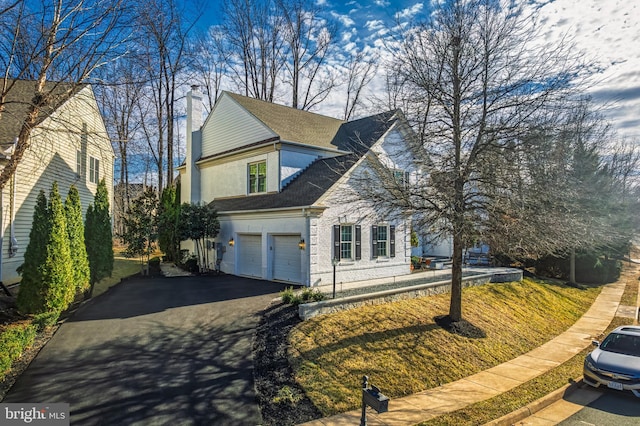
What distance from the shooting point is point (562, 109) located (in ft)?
35.3

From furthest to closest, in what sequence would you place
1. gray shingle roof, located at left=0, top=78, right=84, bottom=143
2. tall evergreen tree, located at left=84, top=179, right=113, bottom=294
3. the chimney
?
the chimney < tall evergreen tree, located at left=84, top=179, right=113, bottom=294 < gray shingle roof, located at left=0, top=78, right=84, bottom=143

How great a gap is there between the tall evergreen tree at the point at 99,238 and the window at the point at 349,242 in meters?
10.1

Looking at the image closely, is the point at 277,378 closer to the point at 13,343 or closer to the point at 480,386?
the point at 480,386

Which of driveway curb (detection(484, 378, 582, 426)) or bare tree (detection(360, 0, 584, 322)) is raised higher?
bare tree (detection(360, 0, 584, 322))

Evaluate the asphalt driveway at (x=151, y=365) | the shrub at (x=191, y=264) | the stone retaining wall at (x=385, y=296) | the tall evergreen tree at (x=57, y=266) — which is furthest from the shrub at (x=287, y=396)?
the shrub at (x=191, y=264)

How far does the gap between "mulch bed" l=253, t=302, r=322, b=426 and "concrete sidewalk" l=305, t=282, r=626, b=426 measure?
16.9 inches

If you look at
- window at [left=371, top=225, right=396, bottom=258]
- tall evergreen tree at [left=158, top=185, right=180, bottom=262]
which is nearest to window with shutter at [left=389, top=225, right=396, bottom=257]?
window at [left=371, top=225, right=396, bottom=258]

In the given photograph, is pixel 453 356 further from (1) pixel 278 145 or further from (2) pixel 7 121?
(2) pixel 7 121

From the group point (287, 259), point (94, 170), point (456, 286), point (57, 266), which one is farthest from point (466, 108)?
point (94, 170)

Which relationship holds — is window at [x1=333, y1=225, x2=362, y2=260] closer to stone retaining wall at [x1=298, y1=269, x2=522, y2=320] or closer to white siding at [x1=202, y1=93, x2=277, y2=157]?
stone retaining wall at [x1=298, y1=269, x2=522, y2=320]

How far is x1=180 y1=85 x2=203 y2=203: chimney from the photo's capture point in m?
23.6

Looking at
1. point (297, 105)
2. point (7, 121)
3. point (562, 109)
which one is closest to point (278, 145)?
point (7, 121)

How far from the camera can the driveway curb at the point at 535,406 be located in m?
7.14

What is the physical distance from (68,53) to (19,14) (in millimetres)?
1396
